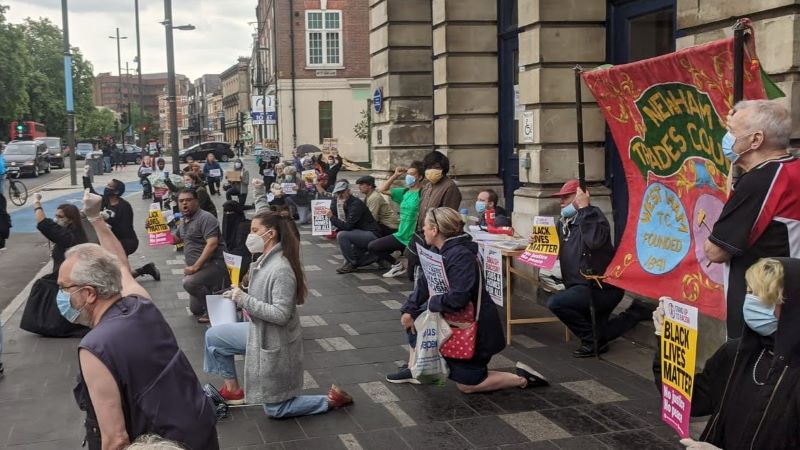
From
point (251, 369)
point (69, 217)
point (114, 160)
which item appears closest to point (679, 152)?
point (251, 369)

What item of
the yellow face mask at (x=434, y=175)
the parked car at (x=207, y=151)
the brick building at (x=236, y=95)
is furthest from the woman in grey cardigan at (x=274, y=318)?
the brick building at (x=236, y=95)

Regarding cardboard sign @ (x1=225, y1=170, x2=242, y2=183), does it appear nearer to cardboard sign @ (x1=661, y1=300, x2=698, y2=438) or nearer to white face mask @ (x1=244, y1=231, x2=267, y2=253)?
white face mask @ (x1=244, y1=231, x2=267, y2=253)

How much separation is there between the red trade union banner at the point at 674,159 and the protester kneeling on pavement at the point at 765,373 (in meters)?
1.85

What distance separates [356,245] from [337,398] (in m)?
7.01

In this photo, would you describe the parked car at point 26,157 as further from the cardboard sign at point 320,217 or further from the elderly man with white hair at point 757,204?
the elderly man with white hair at point 757,204

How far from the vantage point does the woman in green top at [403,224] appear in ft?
39.4

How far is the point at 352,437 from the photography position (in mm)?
5898

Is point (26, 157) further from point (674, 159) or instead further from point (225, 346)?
point (674, 159)

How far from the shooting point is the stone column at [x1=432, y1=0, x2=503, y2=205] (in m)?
14.4

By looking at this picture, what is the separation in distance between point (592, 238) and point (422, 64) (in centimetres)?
1110

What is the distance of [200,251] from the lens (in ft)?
32.6

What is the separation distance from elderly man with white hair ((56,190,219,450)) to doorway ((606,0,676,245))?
7.66 meters

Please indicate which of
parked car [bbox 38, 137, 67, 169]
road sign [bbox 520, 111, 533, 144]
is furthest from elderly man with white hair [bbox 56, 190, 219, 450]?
parked car [bbox 38, 137, 67, 169]

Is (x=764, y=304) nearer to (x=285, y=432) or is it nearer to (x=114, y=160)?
(x=285, y=432)
